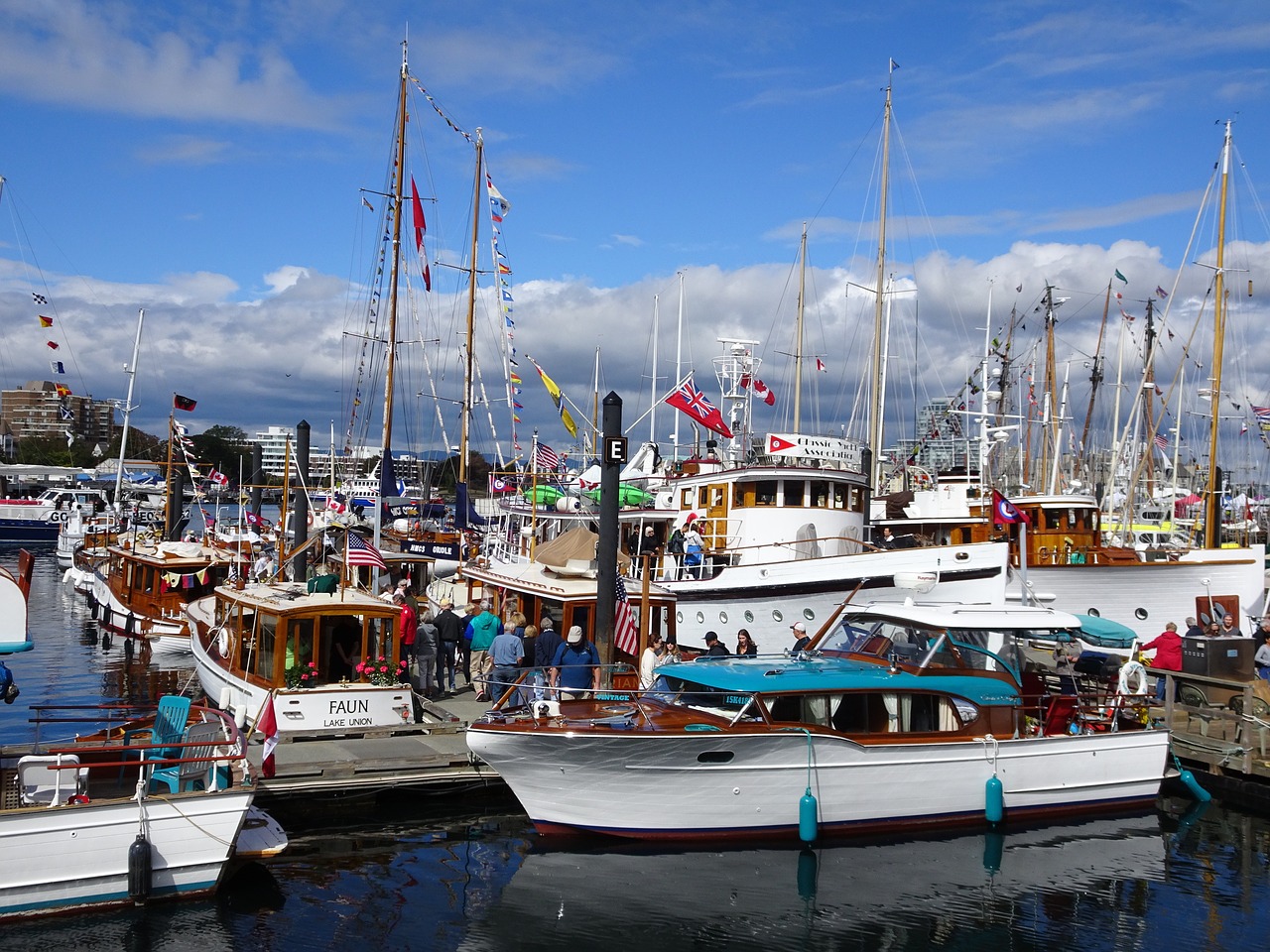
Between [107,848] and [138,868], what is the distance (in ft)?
1.15

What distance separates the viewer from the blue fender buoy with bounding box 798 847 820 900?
1160cm

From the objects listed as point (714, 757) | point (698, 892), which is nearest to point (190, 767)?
point (698, 892)

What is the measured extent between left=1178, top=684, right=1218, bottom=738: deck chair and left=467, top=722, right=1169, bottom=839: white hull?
4153mm

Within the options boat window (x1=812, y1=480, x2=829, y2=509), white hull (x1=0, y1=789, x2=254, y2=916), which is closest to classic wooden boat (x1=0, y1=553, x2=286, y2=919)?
white hull (x1=0, y1=789, x2=254, y2=916)

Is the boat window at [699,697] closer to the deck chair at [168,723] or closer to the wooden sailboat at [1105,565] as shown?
the deck chair at [168,723]

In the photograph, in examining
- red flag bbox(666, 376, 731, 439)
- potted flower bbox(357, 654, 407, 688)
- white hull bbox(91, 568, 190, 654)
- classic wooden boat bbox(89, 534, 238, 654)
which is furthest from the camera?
classic wooden boat bbox(89, 534, 238, 654)

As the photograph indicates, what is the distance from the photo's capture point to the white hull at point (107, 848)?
32.3ft

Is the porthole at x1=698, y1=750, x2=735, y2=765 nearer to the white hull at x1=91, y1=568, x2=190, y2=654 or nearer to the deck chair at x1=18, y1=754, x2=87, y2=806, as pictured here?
the deck chair at x1=18, y1=754, x2=87, y2=806

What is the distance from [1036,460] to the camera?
57.9m

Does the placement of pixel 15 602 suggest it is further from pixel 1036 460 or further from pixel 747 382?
pixel 1036 460

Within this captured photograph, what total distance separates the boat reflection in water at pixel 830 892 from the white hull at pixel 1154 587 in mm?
10852

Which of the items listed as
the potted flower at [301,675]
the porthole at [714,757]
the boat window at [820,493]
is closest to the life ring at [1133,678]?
the porthole at [714,757]

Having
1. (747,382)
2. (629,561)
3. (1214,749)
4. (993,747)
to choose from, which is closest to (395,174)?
(629,561)

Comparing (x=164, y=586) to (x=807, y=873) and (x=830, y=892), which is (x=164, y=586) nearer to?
(x=807, y=873)
